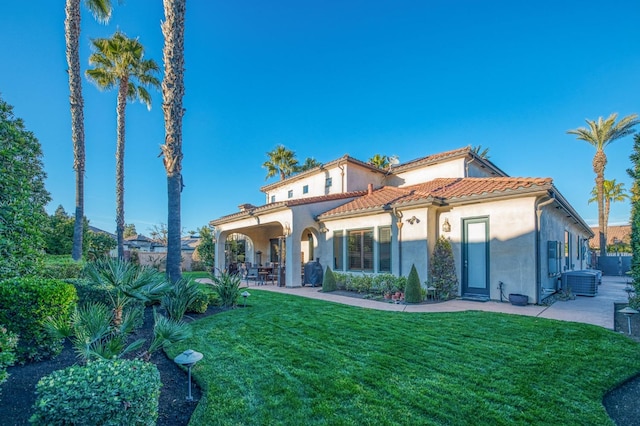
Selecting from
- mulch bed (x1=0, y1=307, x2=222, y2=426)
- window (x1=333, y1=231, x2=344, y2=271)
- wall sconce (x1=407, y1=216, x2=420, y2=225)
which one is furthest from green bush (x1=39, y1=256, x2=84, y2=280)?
wall sconce (x1=407, y1=216, x2=420, y2=225)

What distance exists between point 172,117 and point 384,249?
935 centimetres

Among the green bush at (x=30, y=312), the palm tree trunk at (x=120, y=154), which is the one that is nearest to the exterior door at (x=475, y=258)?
the green bush at (x=30, y=312)

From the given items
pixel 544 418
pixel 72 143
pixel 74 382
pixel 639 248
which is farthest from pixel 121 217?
pixel 639 248

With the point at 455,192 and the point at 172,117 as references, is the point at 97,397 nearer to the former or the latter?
the point at 172,117

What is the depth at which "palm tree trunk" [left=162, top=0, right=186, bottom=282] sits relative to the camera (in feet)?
29.6

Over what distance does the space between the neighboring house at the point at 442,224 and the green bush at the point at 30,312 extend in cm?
1027

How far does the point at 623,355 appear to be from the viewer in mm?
5188

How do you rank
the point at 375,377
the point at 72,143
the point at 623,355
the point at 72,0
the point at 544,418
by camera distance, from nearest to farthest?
the point at 544,418
the point at 375,377
the point at 623,355
the point at 72,0
the point at 72,143

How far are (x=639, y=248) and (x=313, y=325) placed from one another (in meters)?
8.22

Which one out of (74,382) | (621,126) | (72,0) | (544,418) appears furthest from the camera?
(621,126)

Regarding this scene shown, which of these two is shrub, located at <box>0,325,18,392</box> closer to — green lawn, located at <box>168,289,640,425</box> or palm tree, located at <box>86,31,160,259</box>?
green lawn, located at <box>168,289,640,425</box>

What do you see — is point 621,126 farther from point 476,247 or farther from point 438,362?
point 438,362

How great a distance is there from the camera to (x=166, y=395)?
12.8 feet

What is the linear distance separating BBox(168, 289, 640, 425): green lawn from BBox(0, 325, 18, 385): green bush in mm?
2101
